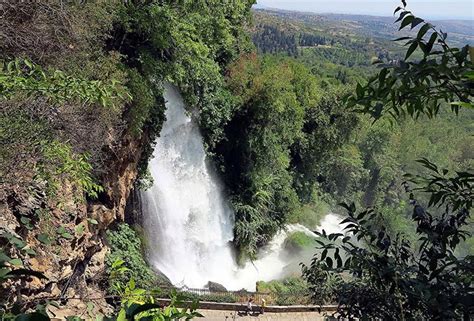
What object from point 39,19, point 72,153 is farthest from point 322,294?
point 39,19

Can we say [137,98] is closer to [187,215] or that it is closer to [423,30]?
[187,215]

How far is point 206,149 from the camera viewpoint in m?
16.0

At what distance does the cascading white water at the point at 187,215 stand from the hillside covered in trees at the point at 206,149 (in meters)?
0.54

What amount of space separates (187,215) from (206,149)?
2.69 metres

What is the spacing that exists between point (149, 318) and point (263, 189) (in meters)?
17.4

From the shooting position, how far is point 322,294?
2895 millimetres

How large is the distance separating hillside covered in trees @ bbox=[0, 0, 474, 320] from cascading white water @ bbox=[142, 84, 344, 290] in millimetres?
541

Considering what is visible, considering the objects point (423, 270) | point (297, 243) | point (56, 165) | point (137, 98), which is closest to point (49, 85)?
point (56, 165)

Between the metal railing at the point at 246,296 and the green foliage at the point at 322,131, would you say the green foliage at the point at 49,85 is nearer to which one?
the metal railing at the point at 246,296

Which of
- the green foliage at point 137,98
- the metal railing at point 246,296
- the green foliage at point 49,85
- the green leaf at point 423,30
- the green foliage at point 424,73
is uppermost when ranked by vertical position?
the green foliage at point 137,98

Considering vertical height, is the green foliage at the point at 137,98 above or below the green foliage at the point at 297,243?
above

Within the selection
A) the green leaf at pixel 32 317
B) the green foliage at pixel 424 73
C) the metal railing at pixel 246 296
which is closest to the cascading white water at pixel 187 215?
A: the metal railing at pixel 246 296

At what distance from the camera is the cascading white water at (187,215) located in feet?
43.7

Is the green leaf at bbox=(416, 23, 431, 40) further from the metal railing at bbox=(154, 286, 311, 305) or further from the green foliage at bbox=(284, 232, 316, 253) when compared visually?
the green foliage at bbox=(284, 232, 316, 253)
